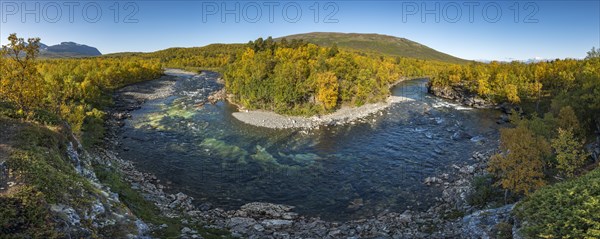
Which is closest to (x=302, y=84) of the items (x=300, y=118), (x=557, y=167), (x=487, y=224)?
(x=300, y=118)

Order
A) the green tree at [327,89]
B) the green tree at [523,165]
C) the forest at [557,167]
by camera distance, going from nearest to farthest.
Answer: the forest at [557,167]
the green tree at [523,165]
the green tree at [327,89]

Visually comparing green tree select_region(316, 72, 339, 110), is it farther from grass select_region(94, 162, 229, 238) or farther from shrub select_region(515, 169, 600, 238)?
shrub select_region(515, 169, 600, 238)

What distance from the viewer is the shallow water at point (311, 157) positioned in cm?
3198

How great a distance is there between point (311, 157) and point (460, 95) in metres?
76.5

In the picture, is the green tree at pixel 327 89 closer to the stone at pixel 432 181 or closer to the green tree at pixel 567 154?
the stone at pixel 432 181

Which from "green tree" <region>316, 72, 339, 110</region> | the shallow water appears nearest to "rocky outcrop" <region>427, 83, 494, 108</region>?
the shallow water

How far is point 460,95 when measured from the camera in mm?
101125

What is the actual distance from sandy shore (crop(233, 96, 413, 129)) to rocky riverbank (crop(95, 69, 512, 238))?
28354 mm

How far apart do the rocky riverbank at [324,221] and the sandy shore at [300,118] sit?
93.0 feet

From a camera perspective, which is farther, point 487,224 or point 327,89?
point 327,89

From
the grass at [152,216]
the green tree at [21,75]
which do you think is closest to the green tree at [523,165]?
the grass at [152,216]

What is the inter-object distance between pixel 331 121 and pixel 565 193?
47381 mm

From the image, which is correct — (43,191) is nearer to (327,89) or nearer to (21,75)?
(21,75)

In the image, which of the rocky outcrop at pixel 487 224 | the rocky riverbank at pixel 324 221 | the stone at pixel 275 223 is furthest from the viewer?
the stone at pixel 275 223
